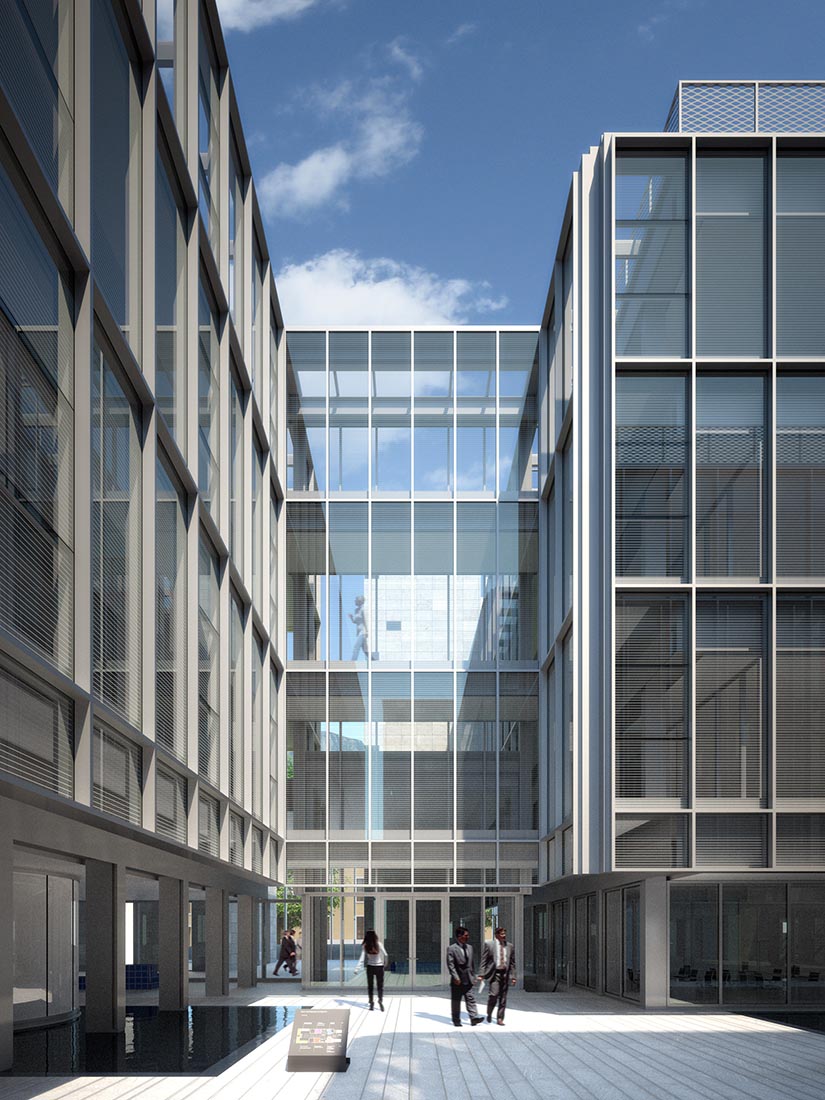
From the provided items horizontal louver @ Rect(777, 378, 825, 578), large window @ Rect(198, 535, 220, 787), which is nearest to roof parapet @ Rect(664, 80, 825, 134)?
horizontal louver @ Rect(777, 378, 825, 578)

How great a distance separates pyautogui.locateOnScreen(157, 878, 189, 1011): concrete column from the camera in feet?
74.3

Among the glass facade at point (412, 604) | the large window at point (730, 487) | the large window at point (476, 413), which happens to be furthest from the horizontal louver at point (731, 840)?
the large window at point (476, 413)

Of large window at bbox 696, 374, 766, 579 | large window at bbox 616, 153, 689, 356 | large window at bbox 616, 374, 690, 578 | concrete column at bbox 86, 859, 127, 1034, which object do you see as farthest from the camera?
large window at bbox 616, 153, 689, 356

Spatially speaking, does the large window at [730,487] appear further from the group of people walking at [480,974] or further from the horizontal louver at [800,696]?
the group of people walking at [480,974]

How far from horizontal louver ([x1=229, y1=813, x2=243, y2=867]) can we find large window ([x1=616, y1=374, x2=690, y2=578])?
8292mm

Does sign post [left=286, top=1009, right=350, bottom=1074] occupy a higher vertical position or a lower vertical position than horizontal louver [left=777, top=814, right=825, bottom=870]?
lower

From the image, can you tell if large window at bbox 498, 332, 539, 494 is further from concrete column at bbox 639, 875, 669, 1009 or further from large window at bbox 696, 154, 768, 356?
concrete column at bbox 639, 875, 669, 1009

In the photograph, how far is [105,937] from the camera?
1806cm

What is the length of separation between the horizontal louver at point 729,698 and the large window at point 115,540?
1021 cm

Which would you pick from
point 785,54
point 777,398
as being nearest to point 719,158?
point 777,398

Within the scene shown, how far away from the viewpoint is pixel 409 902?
1234 inches

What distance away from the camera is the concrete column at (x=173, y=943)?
2266 cm

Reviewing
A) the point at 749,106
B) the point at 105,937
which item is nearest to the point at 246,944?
the point at 105,937

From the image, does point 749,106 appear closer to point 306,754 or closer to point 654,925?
point 654,925
